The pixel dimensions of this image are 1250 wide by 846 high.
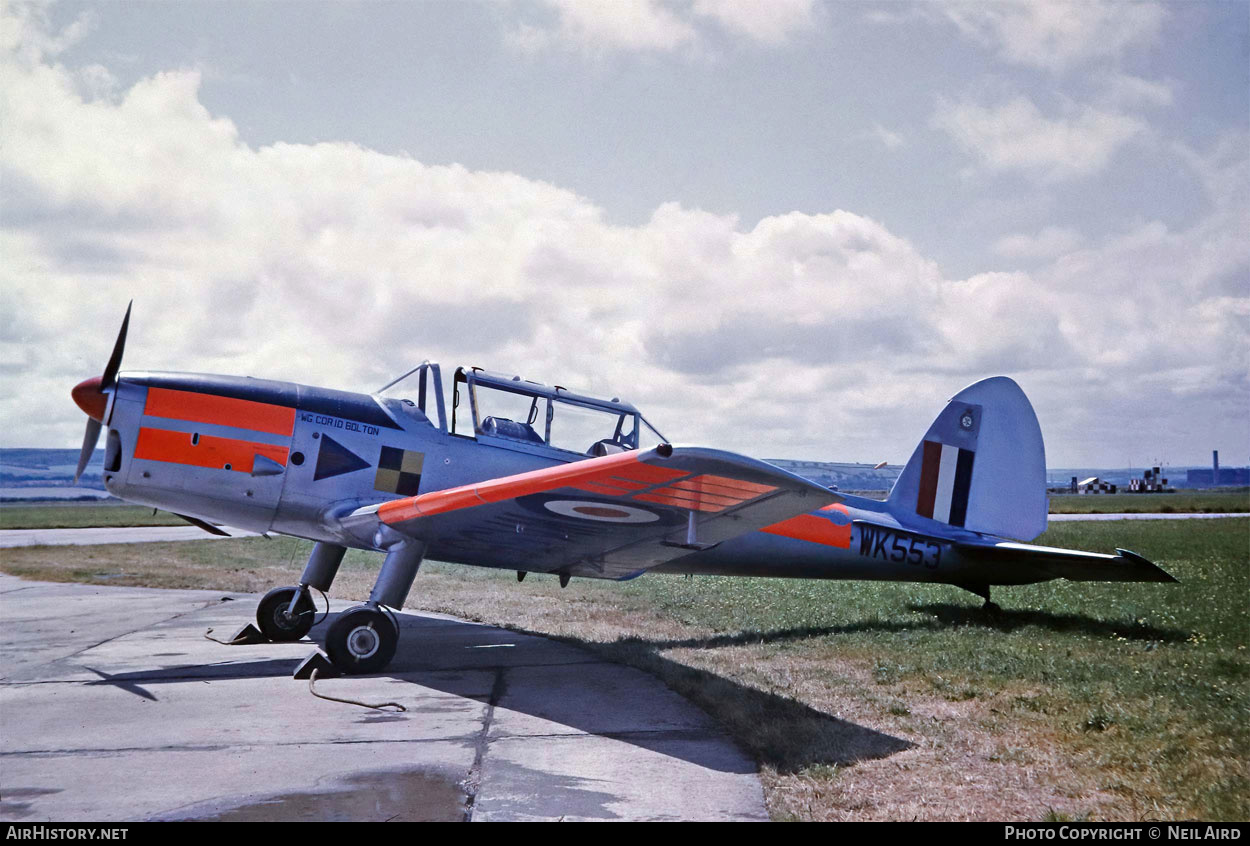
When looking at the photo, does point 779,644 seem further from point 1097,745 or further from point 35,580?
point 35,580

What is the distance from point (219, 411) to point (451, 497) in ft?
7.75

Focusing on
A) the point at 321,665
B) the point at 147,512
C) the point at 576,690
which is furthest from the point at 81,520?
the point at 576,690

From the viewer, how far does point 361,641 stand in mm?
6598

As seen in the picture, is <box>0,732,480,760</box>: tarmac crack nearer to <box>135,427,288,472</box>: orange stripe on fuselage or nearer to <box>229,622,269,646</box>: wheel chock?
<box>135,427,288,472</box>: orange stripe on fuselage

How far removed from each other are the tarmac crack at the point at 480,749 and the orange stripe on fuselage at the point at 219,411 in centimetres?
282

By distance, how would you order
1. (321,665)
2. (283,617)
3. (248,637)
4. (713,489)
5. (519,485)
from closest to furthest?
(713,489) → (519,485) → (321,665) → (248,637) → (283,617)

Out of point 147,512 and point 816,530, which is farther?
point 147,512

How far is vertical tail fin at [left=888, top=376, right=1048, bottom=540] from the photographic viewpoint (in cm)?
971

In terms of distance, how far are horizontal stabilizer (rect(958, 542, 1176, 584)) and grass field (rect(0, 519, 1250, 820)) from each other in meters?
0.49

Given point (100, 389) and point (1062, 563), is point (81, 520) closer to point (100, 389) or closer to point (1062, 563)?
point (100, 389)

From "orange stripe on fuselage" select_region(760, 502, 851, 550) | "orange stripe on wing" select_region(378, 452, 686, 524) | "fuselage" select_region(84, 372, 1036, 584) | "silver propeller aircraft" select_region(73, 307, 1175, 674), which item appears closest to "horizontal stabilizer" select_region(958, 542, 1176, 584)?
"silver propeller aircraft" select_region(73, 307, 1175, 674)

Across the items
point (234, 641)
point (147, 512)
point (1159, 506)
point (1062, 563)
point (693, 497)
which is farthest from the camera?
point (147, 512)

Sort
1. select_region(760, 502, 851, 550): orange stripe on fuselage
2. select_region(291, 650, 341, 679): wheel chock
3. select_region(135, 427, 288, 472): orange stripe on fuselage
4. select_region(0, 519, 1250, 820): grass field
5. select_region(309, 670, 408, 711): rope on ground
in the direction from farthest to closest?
select_region(760, 502, 851, 550): orange stripe on fuselage, select_region(135, 427, 288, 472): orange stripe on fuselage, select_region(291, 650, 341, 679): wheel chock, select_region(309, 670, 408, 711): rope on ground, select_region(0, 519, 1250, 820): grass field

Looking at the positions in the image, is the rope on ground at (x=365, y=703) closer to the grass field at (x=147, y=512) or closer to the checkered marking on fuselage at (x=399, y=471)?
the checkered marking on fuselage at (x=399, y=471)
